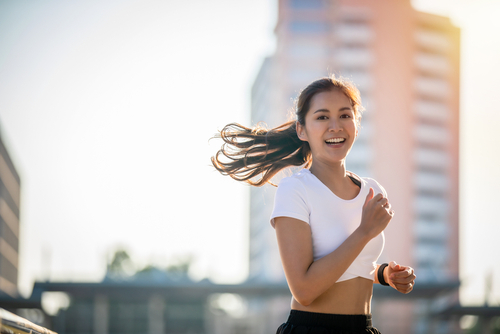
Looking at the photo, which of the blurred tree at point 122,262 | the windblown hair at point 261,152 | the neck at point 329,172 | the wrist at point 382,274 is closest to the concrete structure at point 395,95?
the blurred tree at point 122,262

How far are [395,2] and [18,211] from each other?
55.5 meters

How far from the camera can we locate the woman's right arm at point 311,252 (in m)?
1.92

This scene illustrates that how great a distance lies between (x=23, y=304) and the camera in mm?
21734

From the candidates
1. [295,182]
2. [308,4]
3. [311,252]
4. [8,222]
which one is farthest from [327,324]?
[8,222]

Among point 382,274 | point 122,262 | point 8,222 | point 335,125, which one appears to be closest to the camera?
point 335,125

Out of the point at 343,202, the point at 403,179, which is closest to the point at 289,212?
the point at 343,202

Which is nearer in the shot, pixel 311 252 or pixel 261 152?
pixel 311 252

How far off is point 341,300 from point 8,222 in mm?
67400

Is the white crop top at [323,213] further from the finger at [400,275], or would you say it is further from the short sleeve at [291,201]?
the finger at [400,275]

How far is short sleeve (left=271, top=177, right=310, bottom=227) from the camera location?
2035 millimetres

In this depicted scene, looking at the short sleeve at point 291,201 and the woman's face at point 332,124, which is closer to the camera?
the short sleeve at point 291,201

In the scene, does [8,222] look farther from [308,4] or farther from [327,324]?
[327,324]

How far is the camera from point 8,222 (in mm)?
62875

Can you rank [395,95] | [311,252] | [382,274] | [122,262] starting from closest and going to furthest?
[311,252], [382,274], [395,95], [122,262]
